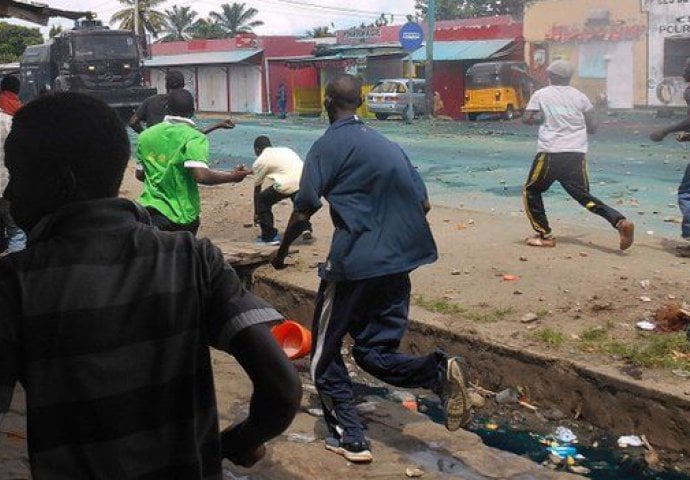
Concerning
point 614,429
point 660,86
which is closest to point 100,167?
point 614,429

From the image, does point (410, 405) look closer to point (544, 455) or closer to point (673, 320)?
point (544, 455)

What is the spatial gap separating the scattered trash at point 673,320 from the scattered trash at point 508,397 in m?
0.98

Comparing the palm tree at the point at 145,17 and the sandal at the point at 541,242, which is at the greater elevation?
the palm tree at the point at 145,17

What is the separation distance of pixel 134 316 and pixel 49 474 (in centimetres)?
32

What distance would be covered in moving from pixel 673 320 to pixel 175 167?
310 centimetres

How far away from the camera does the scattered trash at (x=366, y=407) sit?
5.01m

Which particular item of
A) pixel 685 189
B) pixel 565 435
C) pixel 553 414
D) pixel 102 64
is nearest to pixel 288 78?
pixel 102 64

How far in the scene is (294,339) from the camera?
572cm

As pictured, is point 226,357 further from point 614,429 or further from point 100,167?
point 100,167

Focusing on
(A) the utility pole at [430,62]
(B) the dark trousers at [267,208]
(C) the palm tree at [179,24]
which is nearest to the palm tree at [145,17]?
(C) the palm tree at [179,24]

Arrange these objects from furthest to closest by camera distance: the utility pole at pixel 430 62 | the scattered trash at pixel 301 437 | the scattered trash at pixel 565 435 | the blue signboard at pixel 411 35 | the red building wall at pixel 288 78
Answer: the red building wall at pixel 288 78 → the utility pole at pixel 430 62 → the blue signboard at pixel 411 35 → the scattered trash at pixel 565 435 → the scattered trash at pixel 301 437

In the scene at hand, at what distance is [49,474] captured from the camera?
1628 mm

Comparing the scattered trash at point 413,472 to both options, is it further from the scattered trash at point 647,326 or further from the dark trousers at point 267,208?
the dark trousers at point 267,208

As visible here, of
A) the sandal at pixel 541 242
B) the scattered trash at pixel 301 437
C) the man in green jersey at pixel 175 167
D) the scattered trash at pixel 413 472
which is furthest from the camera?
the sandal at pixel 541 242
